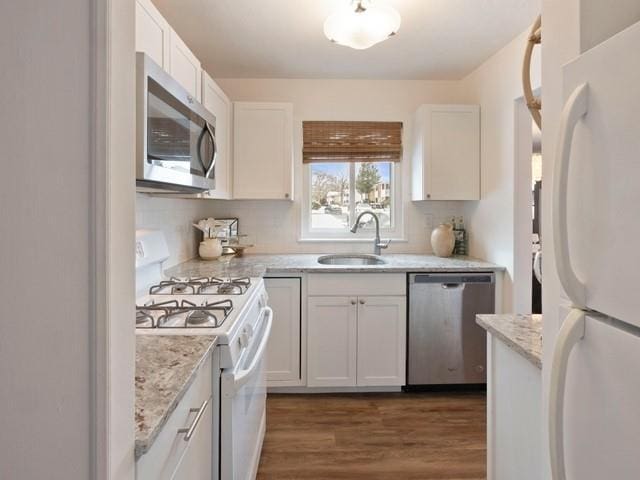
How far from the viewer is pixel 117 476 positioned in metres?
0.59

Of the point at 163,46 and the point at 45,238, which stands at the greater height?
the point at 163,46

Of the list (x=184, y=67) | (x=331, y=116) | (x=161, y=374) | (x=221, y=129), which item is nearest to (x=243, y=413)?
(x=161, y=374)

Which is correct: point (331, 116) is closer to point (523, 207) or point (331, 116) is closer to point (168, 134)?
point (523, 207)

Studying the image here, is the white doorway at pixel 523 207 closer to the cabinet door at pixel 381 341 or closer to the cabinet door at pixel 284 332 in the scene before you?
the cabinet door at pixel 381 341

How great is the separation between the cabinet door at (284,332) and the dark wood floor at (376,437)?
174 millimetres

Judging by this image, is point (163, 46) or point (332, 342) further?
point (332, 342)

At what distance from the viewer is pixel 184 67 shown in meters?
1.98

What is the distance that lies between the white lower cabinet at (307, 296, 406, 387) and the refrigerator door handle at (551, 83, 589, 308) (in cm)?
212

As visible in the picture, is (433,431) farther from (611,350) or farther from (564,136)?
(564,136)

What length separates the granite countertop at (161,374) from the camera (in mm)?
724

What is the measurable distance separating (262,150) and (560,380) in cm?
274

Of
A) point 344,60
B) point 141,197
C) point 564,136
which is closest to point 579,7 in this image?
point 564,136

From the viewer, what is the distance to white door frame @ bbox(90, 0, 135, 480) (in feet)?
1.77

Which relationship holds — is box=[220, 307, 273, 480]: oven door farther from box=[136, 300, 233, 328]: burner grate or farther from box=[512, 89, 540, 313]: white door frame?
box=[512, 89, 540, 313]: white door frame
